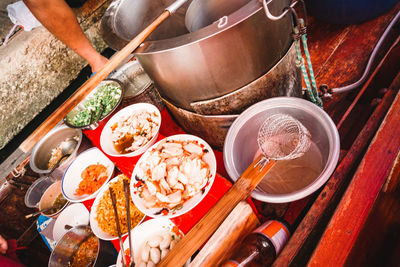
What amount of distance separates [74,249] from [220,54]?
254cm

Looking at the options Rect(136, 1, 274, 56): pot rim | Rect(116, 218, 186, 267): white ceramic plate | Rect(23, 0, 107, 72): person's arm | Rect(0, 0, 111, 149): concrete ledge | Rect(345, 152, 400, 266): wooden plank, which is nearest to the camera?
Rect(136, 1, 274, 56): pot rim

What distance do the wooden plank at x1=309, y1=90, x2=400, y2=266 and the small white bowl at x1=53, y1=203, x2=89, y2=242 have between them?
249 cm

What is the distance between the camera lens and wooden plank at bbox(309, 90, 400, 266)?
1.30 m

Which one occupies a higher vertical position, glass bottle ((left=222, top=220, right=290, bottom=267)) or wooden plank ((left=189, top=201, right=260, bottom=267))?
wooden plank ((left=189, top=201, right=260, bottom=267))

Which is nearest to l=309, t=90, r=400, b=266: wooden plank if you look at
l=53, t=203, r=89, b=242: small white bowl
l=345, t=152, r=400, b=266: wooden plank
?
l=345, t=152, r=400, b=266: wooden plank

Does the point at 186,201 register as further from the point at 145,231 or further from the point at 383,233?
the point at 383,233

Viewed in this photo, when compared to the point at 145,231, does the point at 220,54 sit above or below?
above

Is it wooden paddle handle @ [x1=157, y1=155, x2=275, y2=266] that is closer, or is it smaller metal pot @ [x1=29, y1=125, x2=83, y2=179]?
wooden paddle handle @ [x1=157, y1=155, x2=275, y2=266]

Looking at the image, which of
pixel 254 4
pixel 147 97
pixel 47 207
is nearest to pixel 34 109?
pixel 47 207

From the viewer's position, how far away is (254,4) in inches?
55.1

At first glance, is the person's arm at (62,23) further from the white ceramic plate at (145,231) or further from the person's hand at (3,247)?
the person's hand at (3,247)

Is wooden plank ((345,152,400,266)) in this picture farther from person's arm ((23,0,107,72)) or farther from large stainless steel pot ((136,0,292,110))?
person's arm ((23,0,107,72))

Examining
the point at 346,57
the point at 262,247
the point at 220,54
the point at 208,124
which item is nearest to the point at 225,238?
the point at 262,247

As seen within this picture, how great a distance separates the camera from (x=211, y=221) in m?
1.31
